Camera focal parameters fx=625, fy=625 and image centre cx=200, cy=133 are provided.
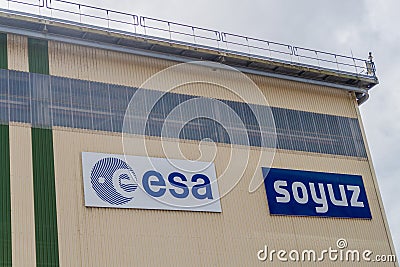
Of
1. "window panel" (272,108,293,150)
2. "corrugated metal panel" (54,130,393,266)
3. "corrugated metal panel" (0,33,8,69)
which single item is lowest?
"corrugated metal panel" (54,130,393,266)

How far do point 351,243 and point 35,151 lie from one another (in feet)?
57.1

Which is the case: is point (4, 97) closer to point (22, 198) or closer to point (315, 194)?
point (22, 198)

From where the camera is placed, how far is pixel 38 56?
2906 centimetres

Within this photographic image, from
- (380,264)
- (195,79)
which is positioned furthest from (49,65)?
(380,264)

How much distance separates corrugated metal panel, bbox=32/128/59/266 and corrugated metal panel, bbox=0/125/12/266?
110cm

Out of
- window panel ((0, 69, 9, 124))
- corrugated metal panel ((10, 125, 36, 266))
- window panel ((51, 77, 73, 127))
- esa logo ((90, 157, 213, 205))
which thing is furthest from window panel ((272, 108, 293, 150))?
window panel ((0, 69, 9, 124))

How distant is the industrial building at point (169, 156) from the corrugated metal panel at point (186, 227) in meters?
0.06

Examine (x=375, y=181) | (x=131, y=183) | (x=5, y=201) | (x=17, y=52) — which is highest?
(x=17, y=52)

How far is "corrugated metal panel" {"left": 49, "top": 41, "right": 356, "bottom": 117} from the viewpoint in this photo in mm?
29859

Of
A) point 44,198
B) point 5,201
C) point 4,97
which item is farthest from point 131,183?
point 4,97

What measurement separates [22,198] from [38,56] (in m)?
7.16

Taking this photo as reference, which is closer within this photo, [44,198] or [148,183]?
[44,198]

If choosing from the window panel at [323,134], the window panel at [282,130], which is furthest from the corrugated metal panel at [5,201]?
the window panel at [323,134]

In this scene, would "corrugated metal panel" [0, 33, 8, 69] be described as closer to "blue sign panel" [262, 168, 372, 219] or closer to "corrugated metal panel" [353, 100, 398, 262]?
"blue sign panel" [262, 168, 372, 219]
